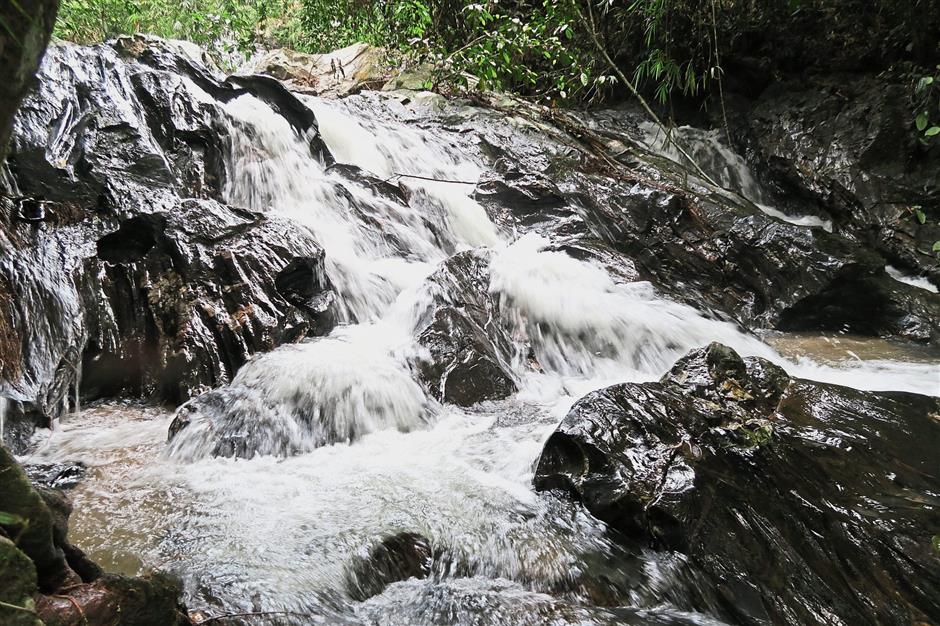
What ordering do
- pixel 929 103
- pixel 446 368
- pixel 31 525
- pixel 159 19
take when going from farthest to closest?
pixel 159 19 → pixel 929 103 → pixel 446 368 → pixel 31 525

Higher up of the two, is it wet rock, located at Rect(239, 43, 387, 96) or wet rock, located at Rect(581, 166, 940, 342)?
wet rock, located at Rect(239, 43, 387, 96)

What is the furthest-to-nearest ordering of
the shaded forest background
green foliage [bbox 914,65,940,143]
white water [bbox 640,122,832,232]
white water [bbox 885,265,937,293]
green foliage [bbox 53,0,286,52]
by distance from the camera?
white water [bbox 640,122,832,232]
green foliage [bbox 53,0,286,52]
white water [bbox 885,265,937,293]
the shaded forest background
green foliage [bbox 914,65,940,143]

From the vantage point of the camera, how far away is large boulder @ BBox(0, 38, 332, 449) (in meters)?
3.90

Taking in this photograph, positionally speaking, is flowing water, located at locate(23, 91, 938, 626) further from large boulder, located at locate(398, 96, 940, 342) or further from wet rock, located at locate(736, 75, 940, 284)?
wet rock, located at locate(736, 75, 940, 284)

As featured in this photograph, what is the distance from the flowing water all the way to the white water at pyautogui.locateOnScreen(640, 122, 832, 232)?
163 inches

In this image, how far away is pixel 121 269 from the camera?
175 inches

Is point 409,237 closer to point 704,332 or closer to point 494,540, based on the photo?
point 704,332

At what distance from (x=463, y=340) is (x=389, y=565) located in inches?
92.2

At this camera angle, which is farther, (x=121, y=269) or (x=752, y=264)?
(x=752, y=264)

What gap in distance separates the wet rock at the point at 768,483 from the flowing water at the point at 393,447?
226 millimetres

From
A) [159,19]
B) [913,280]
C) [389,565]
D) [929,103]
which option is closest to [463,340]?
[389,565]

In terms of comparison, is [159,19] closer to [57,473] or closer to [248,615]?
[57,473]

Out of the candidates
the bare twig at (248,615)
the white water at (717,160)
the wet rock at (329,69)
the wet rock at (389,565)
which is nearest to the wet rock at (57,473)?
the bare twig at (248,615)

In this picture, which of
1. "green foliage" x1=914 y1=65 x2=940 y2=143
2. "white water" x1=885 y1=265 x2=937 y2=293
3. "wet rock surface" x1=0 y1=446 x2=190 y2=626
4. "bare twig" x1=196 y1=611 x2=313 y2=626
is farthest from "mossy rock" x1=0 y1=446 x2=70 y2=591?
"white water" x1=885 y1=265 x2=937 y2=293
